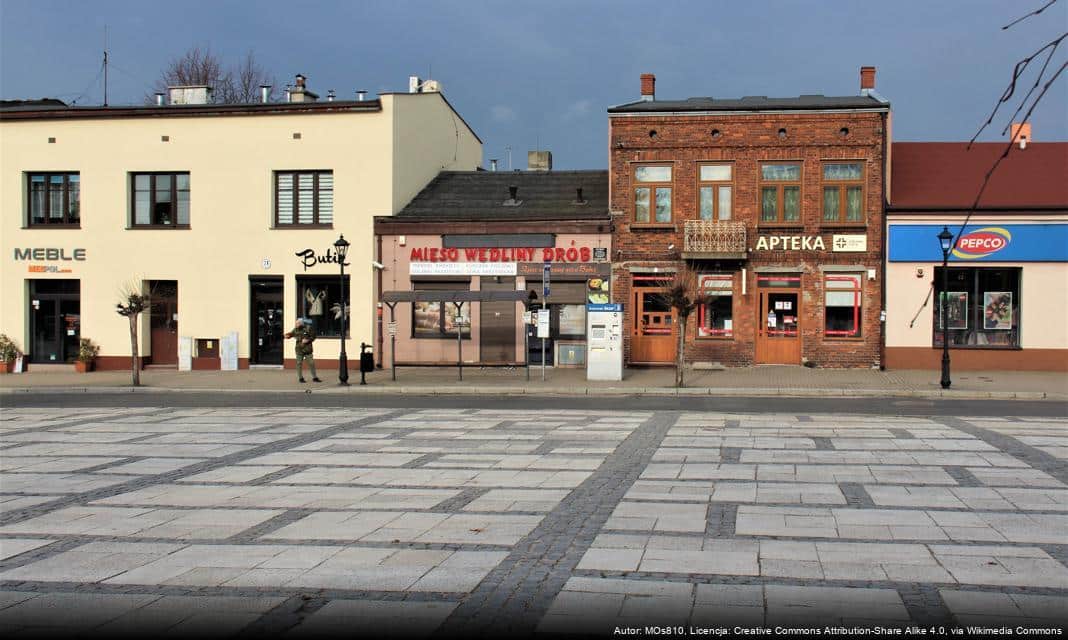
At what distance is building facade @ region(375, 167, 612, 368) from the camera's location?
2891 centimetres

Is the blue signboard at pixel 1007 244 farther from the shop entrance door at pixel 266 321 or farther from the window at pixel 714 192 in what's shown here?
the shop entrance door at pixel 266 321

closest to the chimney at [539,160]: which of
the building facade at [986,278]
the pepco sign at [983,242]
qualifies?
the building facade at [986,278]

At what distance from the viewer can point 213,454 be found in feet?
42.8

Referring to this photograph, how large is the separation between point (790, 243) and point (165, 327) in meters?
21.0

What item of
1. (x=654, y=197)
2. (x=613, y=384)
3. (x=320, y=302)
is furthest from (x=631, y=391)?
(x=320, y=302)

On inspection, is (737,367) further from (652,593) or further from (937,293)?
(652,593)

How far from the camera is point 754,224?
28.3 metres

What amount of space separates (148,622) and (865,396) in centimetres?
1997

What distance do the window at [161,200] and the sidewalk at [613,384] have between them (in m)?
5.32

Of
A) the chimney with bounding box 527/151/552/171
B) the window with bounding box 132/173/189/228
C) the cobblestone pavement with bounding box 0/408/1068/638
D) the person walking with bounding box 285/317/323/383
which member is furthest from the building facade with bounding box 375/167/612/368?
the cobblestone pavement with bounding box 0/408/1068/638

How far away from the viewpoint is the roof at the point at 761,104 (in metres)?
27.8

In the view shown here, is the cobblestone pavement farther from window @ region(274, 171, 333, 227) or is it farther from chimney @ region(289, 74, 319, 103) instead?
chimney @ region(289, 74, 319, 103)

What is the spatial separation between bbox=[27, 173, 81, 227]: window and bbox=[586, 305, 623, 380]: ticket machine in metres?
18.7

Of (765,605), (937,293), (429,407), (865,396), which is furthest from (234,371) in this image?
(765,605)
